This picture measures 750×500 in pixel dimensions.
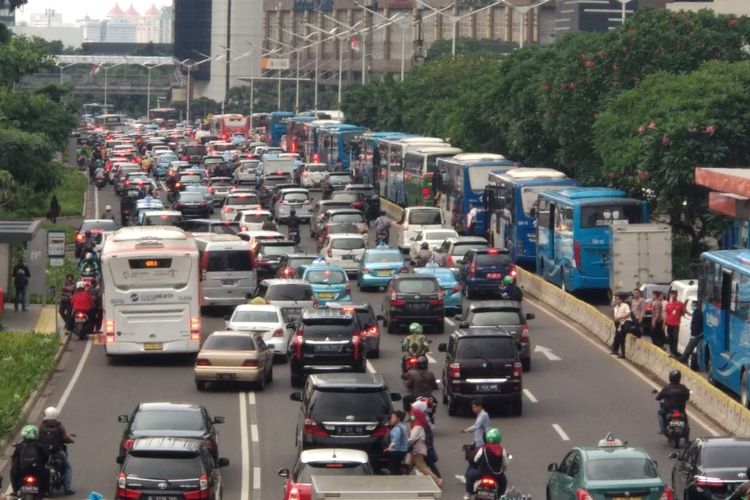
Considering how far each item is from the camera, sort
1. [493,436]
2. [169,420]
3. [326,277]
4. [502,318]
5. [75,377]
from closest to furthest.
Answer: [493,436], [169,420], [502,318], [75,377], [326,277]

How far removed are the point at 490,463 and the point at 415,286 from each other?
20.5 m

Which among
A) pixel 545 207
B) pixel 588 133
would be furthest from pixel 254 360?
pixel 588 133

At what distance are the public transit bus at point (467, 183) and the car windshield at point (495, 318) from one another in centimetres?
2888

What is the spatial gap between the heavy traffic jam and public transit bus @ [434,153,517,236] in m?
0.10

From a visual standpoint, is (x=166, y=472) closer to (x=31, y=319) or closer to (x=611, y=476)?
(x=611, y=476)

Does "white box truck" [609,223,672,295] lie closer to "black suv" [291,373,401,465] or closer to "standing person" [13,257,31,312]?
"standing person" [13,257,31,312]

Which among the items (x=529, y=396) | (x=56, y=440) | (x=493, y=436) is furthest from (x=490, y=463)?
(x=529, y=396)

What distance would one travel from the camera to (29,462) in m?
25.1

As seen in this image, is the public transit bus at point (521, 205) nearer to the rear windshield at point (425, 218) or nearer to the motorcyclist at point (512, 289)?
the rear windshield at point (425, 218)

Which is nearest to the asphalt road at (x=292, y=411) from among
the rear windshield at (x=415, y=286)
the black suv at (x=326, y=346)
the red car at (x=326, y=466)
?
the black suv at (x=326, y=346)

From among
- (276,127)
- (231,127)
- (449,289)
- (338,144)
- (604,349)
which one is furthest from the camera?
(231,127)

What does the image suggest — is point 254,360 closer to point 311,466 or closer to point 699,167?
point 311,466

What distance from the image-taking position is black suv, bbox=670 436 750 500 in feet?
76.8

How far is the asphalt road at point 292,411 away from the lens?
95.4 feet
